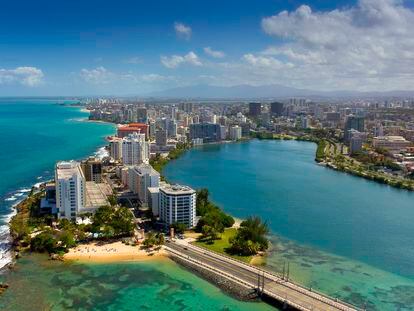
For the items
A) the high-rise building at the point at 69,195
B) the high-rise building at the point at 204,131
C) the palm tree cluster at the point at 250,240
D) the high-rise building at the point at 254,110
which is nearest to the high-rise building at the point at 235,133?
the high-rise building at the point at 204,131

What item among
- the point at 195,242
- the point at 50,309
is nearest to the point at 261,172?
the point at 195,242

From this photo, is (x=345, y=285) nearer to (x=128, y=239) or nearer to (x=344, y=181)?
(x=128, y=239)

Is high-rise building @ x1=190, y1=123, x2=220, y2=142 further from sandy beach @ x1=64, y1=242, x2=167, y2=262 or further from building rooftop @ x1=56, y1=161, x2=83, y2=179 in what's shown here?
sandy beach @ x1=64, y1=242, x2=167, y2=262

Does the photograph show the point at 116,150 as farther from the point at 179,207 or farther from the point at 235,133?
the point at 235,133

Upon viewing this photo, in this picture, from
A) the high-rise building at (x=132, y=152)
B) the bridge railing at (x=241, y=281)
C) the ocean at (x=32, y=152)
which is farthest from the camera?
the high-rise building at (x=132, y=152)

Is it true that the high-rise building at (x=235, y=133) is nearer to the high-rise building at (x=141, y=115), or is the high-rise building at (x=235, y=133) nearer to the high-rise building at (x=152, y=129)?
the high-rise building at (x=152, y=129)

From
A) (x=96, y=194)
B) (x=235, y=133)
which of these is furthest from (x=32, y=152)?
Result: (x=235, y=133)

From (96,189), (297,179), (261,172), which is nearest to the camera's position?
(96,189)
